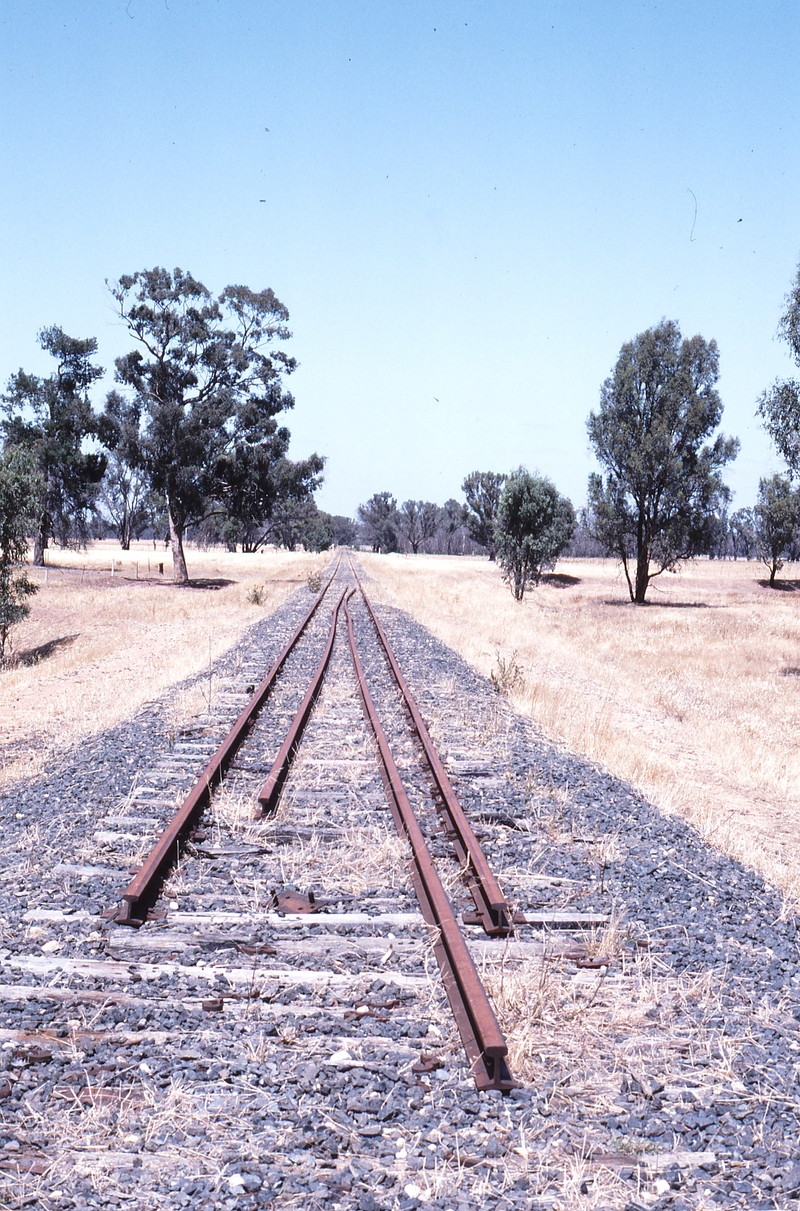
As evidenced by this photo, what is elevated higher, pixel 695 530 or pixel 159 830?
pixel 695 530

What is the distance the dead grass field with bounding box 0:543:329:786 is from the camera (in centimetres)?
999

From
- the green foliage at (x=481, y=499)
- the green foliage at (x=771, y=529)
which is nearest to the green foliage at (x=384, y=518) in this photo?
the green foliage at (x=481, y=499)

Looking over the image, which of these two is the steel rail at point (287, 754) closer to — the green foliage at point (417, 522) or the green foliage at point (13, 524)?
the green foliage at point (13, 524)

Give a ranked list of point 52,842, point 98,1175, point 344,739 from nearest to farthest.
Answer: point 98,1175
point 52,842
point 344,739

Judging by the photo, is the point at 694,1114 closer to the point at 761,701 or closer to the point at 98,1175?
the point at 98,1175

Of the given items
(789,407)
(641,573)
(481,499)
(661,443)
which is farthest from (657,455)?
(481,499)

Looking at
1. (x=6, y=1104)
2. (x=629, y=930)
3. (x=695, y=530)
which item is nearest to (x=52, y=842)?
(x=6, y=1104)

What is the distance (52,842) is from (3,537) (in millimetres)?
14203

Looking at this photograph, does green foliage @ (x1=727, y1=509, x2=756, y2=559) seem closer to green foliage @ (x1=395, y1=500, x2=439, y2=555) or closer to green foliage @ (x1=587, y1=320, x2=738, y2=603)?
green foliage @ (x1=395, y1=500, x2=439, y2=555)

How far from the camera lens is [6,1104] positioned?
120 inches

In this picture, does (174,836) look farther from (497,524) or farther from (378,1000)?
(497,524)

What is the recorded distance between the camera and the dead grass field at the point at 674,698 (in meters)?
8.30

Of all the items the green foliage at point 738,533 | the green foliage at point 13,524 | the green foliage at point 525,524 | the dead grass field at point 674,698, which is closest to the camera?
the dead grass field at point 674,698

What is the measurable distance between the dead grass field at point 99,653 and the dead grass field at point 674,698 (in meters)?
5.31
